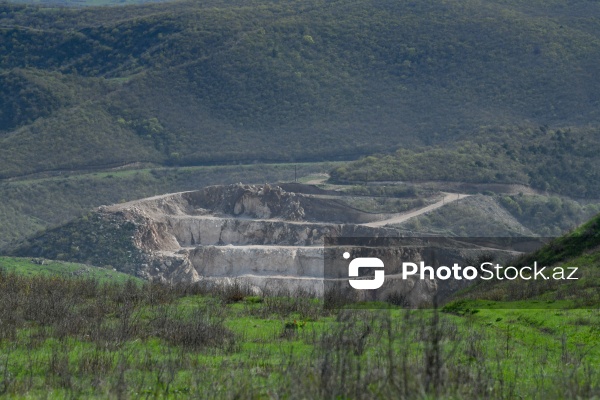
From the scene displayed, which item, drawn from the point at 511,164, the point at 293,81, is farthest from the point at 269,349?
the point at 293,81

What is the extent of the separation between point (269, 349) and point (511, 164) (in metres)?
65.4

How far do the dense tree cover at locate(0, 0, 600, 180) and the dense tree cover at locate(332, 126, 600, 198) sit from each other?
5.87ft

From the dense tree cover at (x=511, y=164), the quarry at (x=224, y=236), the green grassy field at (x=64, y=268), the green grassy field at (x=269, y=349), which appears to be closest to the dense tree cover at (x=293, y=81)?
the dense tree cover at (x=511, y=164)

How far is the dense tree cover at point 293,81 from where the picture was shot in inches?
3902

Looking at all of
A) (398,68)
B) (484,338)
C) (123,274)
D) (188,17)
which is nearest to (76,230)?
(123,274)

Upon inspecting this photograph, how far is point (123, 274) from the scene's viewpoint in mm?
57375

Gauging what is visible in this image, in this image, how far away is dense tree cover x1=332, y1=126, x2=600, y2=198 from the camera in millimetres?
81000

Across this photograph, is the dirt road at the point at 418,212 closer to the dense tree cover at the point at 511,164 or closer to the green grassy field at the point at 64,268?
the dense tree cover at the point at 511,164

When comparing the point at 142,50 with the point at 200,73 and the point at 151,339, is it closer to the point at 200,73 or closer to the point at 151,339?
the point at 200,73

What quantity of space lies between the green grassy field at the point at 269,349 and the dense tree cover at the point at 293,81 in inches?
2457

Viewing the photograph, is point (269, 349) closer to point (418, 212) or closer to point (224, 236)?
point (224, 236)

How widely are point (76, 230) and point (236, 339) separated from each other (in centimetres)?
4655

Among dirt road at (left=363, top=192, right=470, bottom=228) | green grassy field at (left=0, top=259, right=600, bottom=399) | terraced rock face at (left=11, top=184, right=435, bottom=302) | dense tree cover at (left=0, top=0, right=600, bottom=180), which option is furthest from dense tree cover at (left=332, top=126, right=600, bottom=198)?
green grassy field at (left=0, top=259, right=600, bottom=399)

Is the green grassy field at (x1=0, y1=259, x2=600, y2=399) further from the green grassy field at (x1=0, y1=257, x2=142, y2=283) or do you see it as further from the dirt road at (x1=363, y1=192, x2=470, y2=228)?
the dirt road at (x1=363, y1=192, x2=470, y2=228)
